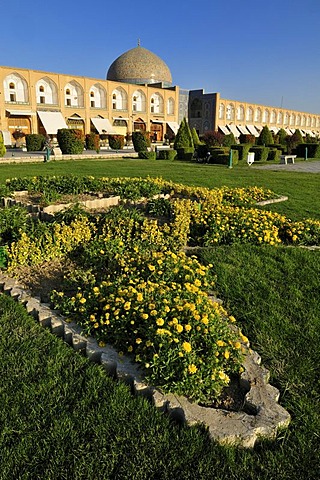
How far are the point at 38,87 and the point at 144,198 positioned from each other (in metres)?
30.8

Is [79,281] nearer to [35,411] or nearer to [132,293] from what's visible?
[132,293]

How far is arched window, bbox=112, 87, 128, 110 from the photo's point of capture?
3927cm

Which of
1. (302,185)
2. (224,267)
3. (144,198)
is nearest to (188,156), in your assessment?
(302,185)

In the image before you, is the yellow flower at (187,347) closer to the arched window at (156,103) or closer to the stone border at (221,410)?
the stone border at (221,410)

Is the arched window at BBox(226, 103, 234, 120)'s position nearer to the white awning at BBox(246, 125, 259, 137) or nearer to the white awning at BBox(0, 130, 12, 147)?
the white awning at BBox(246, 125, 259, 137)

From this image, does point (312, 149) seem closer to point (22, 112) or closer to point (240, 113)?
point (22, 112)

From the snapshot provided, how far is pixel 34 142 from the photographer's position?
78.3 ft

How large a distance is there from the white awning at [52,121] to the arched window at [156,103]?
13.8m

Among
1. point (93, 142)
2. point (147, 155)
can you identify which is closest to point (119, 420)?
point (147, 155)

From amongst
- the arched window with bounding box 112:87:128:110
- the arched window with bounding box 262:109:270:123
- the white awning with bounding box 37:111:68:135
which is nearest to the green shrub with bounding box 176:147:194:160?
the white awning with bounding box 37:111:68:135

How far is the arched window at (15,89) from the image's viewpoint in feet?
100

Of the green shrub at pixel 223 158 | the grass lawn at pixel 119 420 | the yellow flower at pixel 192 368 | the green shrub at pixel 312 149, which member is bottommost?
the grass lawn at pixel 119 420

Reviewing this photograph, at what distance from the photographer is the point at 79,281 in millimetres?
3379

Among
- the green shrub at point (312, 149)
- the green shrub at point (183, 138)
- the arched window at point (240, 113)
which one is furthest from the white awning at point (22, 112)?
the arched window at point (240, 113)
